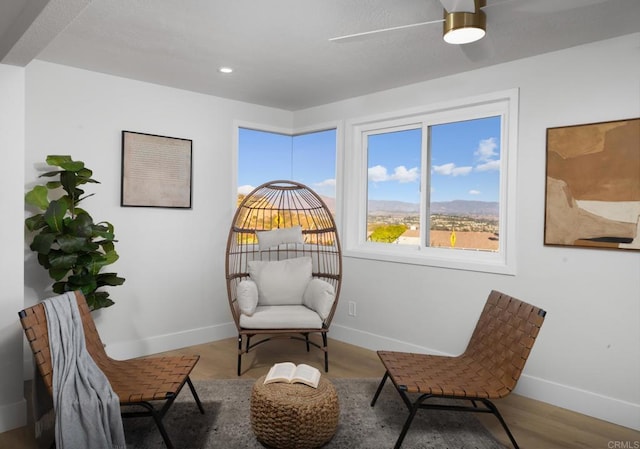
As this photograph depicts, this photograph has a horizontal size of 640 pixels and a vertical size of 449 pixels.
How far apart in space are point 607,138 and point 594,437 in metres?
1.85

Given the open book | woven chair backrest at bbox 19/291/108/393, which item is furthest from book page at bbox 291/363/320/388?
woven chair backrest at bbox 19/291/108/393

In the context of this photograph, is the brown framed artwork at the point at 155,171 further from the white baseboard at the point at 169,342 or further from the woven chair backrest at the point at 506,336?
the woven chair backrest at the point at 506,336

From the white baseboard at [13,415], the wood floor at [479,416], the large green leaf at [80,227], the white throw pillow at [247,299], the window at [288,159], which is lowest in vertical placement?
the wood floor at [479,416]

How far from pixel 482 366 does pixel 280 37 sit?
2.44 meters

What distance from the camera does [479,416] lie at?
114 inches

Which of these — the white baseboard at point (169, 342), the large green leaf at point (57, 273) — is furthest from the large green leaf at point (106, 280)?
the white baseboard at point (169, 342)

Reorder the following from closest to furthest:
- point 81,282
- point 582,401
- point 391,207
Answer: point 582,401, point 81,282, point 391,207

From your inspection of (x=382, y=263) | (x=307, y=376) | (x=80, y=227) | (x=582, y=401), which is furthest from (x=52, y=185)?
(x=582, y=401)

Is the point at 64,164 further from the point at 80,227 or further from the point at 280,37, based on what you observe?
the point at 280,37

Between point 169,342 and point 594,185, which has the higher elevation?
point 594,185

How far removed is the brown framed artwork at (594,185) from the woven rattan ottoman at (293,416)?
198 centimetres

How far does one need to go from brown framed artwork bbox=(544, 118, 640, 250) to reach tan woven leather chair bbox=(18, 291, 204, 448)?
263cm

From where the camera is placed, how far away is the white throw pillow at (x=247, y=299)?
3.62m

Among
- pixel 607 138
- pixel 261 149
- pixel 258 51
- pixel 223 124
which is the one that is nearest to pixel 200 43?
pixel 258 51
